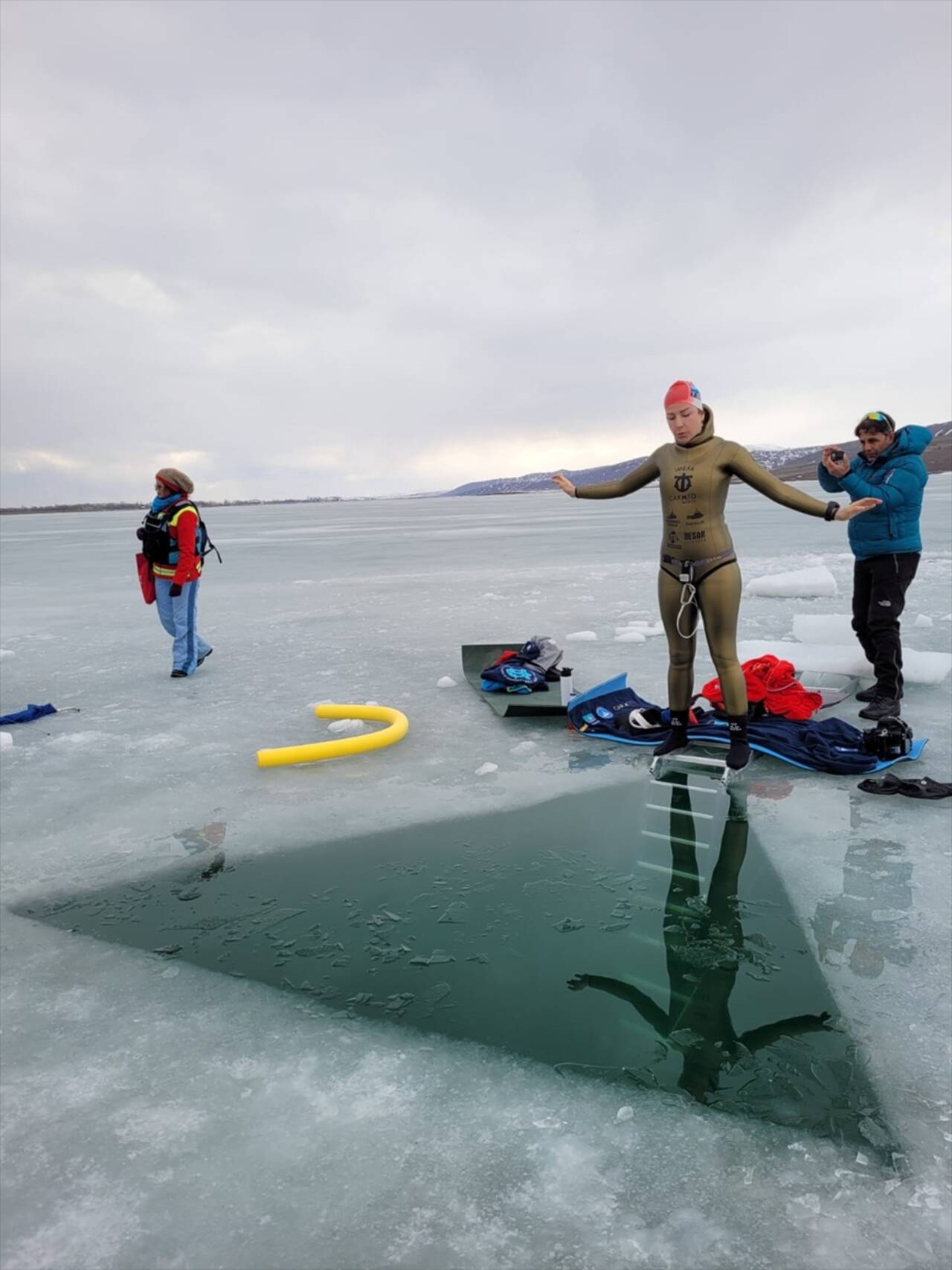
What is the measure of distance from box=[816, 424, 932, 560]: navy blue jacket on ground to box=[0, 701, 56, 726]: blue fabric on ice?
204 inches

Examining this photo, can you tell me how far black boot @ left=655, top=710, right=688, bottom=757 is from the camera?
4.12 meters

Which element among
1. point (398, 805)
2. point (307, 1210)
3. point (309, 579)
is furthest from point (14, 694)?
point (309, 579)

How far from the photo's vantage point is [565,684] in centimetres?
518

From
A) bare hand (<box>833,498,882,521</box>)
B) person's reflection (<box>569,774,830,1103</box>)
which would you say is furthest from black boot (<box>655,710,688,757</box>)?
bare hand (<box>833,498,882,521</box>)

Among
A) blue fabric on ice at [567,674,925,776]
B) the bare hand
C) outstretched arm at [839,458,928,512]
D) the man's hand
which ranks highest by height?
the man's hand

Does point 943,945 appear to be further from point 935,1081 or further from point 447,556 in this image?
point 447,556

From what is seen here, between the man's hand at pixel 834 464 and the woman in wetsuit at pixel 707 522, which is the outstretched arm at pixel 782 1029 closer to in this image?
the woman in wetsuit at pixel 707 522

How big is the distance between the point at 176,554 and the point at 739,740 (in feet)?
15.0

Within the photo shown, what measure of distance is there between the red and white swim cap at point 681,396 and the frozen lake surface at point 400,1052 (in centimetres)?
183

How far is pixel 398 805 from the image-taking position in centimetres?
359

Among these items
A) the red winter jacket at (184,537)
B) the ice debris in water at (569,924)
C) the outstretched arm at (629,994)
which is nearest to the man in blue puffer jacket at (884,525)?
the ice debris in water at (569,924)

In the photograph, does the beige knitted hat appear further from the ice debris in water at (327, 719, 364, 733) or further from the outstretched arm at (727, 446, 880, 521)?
the outstretched arm at (727, 446, 880, 521)

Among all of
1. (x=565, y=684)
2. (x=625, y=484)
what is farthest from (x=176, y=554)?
(x=625, y=484)

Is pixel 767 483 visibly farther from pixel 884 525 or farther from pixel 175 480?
pixel 175 480
